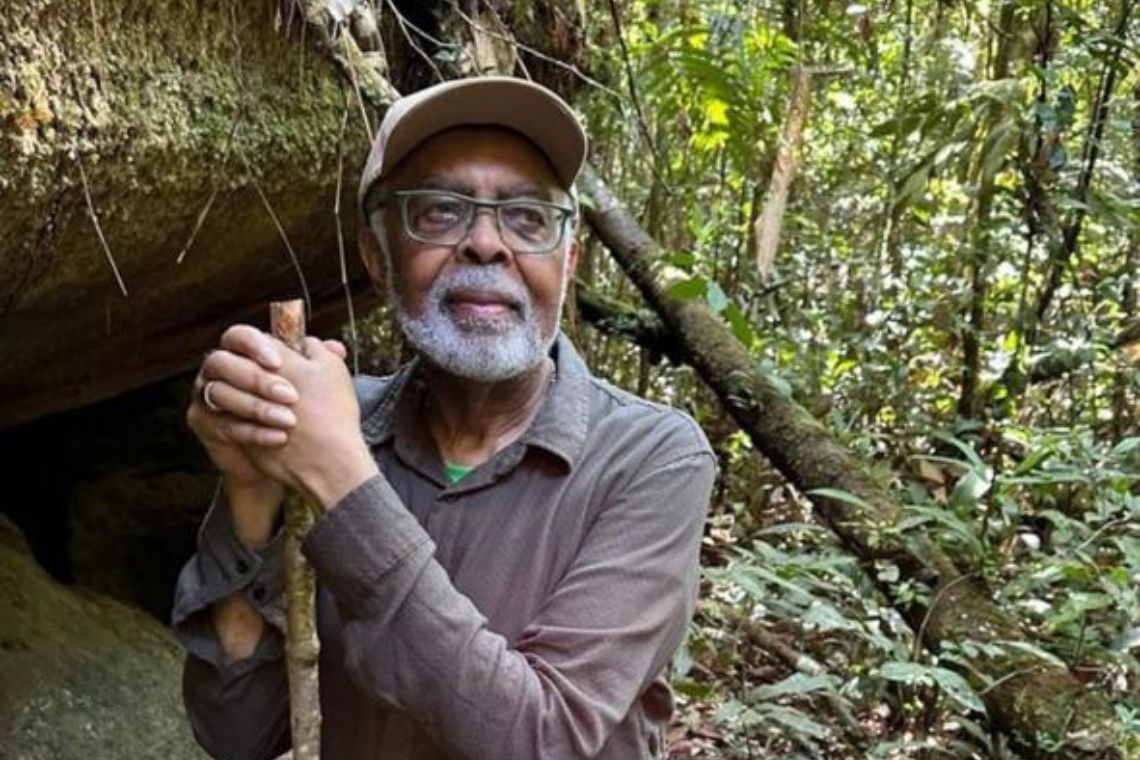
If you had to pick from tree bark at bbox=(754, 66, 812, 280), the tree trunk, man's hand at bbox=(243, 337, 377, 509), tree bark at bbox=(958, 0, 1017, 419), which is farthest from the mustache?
tree bark at bbox=(754, 66, 812, 280)

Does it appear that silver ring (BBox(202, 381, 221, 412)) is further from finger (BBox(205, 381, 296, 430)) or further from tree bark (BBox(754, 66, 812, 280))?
tree bark (BBox(754, 66, 812, 280))

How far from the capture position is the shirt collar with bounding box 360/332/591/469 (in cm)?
181

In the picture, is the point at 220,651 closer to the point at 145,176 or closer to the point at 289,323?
the point at 289,323

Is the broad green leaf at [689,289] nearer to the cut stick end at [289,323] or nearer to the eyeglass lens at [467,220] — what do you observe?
the eyeglass lens at [467,220]

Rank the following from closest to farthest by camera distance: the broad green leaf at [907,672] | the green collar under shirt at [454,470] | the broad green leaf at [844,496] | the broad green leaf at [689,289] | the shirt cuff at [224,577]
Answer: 1. the shirt cuff at [224,577]
2. the green collar under shirt at [454,470]
3. the broad green leaf at [907,672]
4. the broad green leaf at [844,496]
5. the broad green leaf at [689,289]

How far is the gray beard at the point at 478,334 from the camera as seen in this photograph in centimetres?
182

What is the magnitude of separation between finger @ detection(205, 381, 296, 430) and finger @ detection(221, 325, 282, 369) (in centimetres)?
4

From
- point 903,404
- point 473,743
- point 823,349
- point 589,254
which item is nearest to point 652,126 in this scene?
point 589,254

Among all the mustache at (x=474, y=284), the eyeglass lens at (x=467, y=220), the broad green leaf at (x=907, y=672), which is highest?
the eyeglass lens at (x=467, y=220)

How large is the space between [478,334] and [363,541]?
439 mm

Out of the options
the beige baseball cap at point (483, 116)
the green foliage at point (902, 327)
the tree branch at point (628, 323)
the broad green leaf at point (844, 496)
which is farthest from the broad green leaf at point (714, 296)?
the beige baseball cap at point (483, 116)

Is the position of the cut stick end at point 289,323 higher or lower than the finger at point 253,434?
higher

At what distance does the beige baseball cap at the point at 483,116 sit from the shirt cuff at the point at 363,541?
1.89ft

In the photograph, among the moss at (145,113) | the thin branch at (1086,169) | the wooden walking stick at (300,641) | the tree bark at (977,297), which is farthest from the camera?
the tree bark at (977,297)
